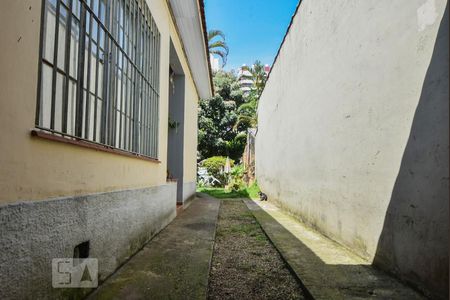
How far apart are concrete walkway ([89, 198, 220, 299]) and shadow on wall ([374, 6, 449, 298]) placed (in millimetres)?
1745

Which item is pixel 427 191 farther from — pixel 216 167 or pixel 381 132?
pixel 216 167

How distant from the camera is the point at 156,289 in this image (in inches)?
112

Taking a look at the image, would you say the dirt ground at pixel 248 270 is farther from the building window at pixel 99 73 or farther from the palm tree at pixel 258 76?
the palm tree at pixel 258 76

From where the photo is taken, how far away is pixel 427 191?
261 cm

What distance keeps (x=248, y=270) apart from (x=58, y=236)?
2.08 metres

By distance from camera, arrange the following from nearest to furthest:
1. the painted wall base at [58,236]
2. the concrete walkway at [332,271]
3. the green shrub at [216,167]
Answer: the painted wall base at [58,236]
the concrete walkway at [332,271]
the green shrub at [216,167]

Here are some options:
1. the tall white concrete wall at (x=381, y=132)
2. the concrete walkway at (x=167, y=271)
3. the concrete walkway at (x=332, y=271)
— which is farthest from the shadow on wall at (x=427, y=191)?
the concrete walkway at (x=167, y=271)

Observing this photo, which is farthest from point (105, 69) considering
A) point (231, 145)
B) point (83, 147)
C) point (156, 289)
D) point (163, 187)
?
point (231, 145)

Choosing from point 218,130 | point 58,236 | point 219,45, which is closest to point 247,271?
point 58,236

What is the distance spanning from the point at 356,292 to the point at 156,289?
166cm

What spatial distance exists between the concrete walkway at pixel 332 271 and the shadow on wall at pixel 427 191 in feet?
0.65

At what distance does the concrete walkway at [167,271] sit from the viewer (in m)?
2.75

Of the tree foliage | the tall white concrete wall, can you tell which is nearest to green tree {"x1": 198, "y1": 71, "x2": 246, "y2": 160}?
the tree foliage

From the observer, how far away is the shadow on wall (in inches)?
95.3
